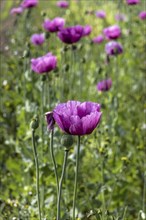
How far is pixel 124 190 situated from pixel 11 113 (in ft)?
4.16

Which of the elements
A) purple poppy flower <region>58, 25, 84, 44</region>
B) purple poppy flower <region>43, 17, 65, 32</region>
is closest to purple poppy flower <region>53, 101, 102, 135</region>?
purple poppy flower <region>58, 25, 84, 44</region>

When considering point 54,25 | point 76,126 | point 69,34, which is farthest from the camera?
point 54,25

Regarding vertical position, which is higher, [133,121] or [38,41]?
[38,41]

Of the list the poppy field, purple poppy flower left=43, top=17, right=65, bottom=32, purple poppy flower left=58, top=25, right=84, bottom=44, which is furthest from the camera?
purple poppy flower left=43, top=17, right=65, bottom=32

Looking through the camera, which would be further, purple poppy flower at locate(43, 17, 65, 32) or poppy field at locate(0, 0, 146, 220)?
purple poppy flower at locate(43, 17, 65, 32)

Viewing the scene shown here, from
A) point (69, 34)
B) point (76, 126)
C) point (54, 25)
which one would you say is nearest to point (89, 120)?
point (76, 126)

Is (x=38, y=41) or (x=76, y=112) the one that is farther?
(x=38, y=41)

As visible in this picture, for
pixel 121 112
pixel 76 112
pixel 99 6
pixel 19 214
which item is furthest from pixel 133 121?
pixel 99 6

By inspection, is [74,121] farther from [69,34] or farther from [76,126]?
[69,34]

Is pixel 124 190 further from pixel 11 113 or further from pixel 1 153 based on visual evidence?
pixel 11 113

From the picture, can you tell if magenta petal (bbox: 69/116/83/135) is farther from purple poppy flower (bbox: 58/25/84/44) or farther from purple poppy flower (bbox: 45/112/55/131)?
purple poppy flower (bbox: 58/25/84/44)

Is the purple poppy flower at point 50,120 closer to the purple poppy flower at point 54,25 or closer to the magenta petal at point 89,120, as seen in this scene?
the magenta petal at point 89,120

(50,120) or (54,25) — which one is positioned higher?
(50,120)

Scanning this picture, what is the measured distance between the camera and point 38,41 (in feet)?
11.2
